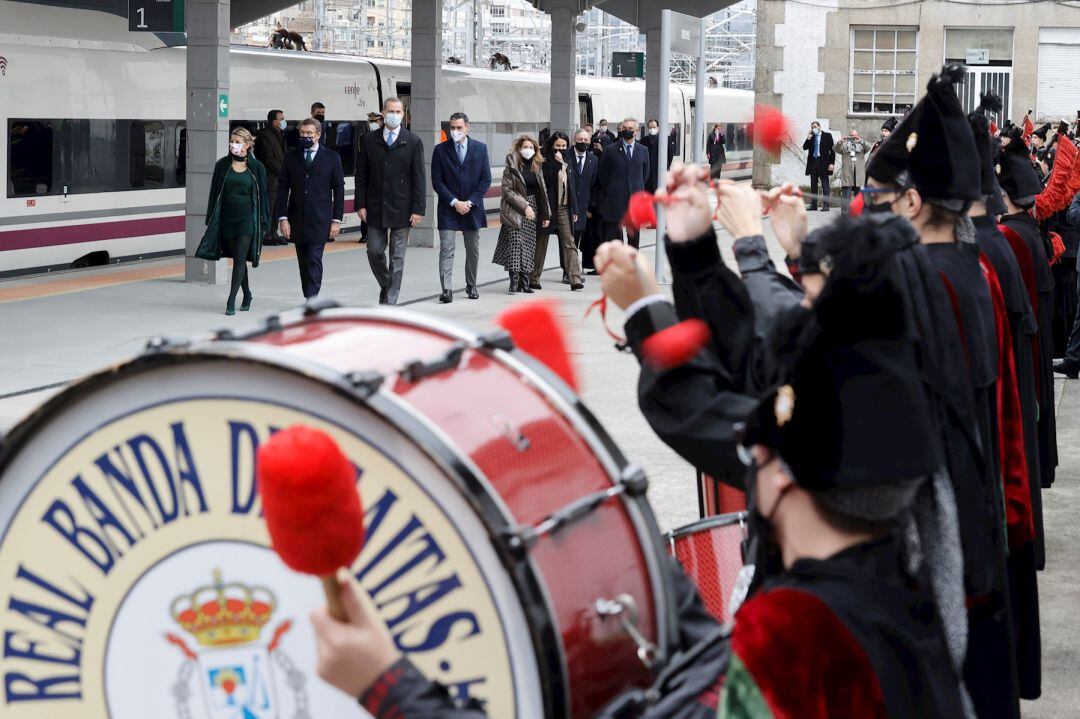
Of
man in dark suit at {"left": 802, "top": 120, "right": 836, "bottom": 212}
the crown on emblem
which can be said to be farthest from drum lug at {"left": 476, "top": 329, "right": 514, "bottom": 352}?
man in dark suit at {"left": 802, "top": 120, "right": 836, "bottom": 212}

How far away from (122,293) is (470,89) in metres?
13.1

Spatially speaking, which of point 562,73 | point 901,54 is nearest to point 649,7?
point 562,73

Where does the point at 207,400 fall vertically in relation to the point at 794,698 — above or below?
above

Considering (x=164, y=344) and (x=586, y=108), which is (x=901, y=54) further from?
(x=164, y=344)

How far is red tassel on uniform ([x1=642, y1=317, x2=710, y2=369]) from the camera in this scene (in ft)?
8.64

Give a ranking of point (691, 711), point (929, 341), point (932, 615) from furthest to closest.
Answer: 1. point (929, 341)
2. point (691, 711)
3. point (932, 615)

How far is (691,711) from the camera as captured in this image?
233 centimetres

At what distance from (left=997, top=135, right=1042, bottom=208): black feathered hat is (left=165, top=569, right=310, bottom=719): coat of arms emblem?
613 cm

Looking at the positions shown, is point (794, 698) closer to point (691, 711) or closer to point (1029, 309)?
point (691, 711)

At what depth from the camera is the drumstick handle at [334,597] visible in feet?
6.37

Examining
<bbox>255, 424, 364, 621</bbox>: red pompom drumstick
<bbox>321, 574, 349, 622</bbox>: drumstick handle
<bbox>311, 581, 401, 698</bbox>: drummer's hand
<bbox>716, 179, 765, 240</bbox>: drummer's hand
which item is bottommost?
<bbox>311, 581, 401, 698</bbox>: drummer's hand

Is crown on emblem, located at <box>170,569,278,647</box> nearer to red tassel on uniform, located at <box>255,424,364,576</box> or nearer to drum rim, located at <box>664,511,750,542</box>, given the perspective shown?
red tassel on uniform, located at <box>255,424,364,576</box>

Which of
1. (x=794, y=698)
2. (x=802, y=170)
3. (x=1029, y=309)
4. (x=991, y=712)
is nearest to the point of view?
(x=794, y=698)

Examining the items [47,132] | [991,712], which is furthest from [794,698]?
[47,132]
